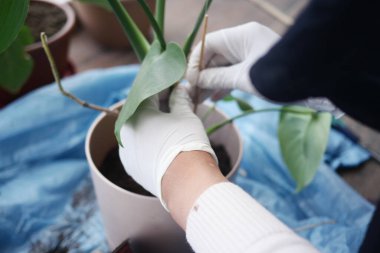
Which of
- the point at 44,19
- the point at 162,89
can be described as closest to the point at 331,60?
the point at 162,89

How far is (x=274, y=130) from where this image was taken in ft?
2.58

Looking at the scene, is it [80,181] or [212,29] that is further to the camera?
[212,29]

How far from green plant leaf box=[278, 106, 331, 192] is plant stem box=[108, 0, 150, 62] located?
25cm

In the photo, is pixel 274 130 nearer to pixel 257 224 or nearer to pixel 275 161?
pixel 275 161

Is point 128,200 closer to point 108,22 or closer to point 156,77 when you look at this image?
point 156,77

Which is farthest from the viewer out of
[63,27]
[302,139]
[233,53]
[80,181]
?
[63,27]

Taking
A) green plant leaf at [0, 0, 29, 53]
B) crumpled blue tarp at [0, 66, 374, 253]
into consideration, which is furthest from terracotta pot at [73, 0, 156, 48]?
green plant leaf at [0, 0, 29, 53]

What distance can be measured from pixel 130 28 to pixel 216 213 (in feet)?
0.74

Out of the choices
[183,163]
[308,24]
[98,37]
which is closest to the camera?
[308,24]

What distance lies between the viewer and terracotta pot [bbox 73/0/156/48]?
36.3 inches

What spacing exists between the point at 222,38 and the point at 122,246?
0.27 metres

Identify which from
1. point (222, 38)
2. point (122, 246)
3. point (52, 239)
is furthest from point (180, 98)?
point (52, 239)

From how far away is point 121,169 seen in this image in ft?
1.72

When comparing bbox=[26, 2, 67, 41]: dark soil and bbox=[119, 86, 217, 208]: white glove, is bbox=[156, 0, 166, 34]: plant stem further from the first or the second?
bbox=[26, 2, 67, 41]: dark soil
